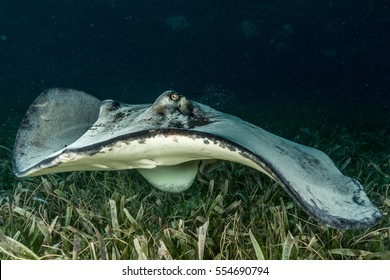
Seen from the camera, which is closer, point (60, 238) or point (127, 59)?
→ point (60, 238)

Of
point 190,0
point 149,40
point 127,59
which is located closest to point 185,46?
point 149,40

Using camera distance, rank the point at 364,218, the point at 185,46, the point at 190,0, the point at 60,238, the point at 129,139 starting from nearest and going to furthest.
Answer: the point at 364,218 < the point at 129,139 < the point at 60,238 < the point at 190,0 < the point at 185,46

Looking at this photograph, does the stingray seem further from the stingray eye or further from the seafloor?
the seafloor

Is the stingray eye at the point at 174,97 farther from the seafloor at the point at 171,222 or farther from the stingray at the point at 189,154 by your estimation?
the seafloor at the point at 171,222

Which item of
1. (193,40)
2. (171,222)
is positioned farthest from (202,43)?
(171,222)

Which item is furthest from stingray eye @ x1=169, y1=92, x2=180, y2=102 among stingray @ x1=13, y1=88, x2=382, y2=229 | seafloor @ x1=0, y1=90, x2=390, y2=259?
seafloor @ x1=0, y1=90, x2=390, y2=259

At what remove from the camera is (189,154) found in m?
2.17

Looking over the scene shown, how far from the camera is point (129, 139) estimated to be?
1953 mm

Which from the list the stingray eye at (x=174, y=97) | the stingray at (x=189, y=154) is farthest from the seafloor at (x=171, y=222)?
the stingray eye at (x=174, y=97)

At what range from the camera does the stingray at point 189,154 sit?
6.16ft

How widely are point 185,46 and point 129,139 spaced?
8024 centimetres

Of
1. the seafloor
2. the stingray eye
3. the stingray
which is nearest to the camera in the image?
the stingray

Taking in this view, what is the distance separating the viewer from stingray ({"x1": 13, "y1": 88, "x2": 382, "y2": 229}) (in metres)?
1.88
